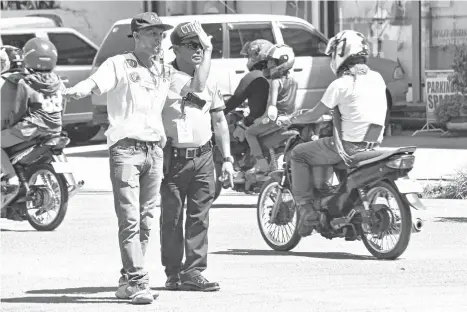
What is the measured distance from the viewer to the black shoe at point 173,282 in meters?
9.33

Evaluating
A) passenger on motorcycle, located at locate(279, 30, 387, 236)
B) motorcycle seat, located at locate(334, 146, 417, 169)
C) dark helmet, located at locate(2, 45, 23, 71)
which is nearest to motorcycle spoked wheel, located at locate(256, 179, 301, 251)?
passenger on motorcycle, located at locate(279, 30, 387, 236)

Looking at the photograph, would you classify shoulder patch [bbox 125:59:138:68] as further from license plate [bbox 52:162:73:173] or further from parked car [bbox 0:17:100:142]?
parked car [bbox 0:17:100:142]

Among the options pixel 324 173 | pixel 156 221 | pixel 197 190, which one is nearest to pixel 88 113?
pixel 156 221

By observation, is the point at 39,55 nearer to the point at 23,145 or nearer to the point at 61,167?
the point at 23,145

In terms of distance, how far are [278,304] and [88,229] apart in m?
4.65

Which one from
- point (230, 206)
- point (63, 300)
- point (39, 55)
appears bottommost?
point (230, 206)

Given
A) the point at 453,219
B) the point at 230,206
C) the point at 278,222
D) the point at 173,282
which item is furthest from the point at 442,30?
the point at 173,282

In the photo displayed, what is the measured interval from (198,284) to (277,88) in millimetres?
4893

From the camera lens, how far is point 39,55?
12.9m

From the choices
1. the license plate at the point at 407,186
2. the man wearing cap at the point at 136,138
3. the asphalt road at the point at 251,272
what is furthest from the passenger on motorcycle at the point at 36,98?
the man wearing cap at the point at 136,138

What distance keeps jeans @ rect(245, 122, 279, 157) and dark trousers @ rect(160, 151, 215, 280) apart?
4.58 metres

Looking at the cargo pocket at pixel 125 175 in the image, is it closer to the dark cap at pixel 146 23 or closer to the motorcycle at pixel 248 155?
the dark cap at pixel 146 23

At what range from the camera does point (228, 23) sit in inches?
810

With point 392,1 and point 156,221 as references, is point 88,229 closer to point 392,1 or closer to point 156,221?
point 156,221
